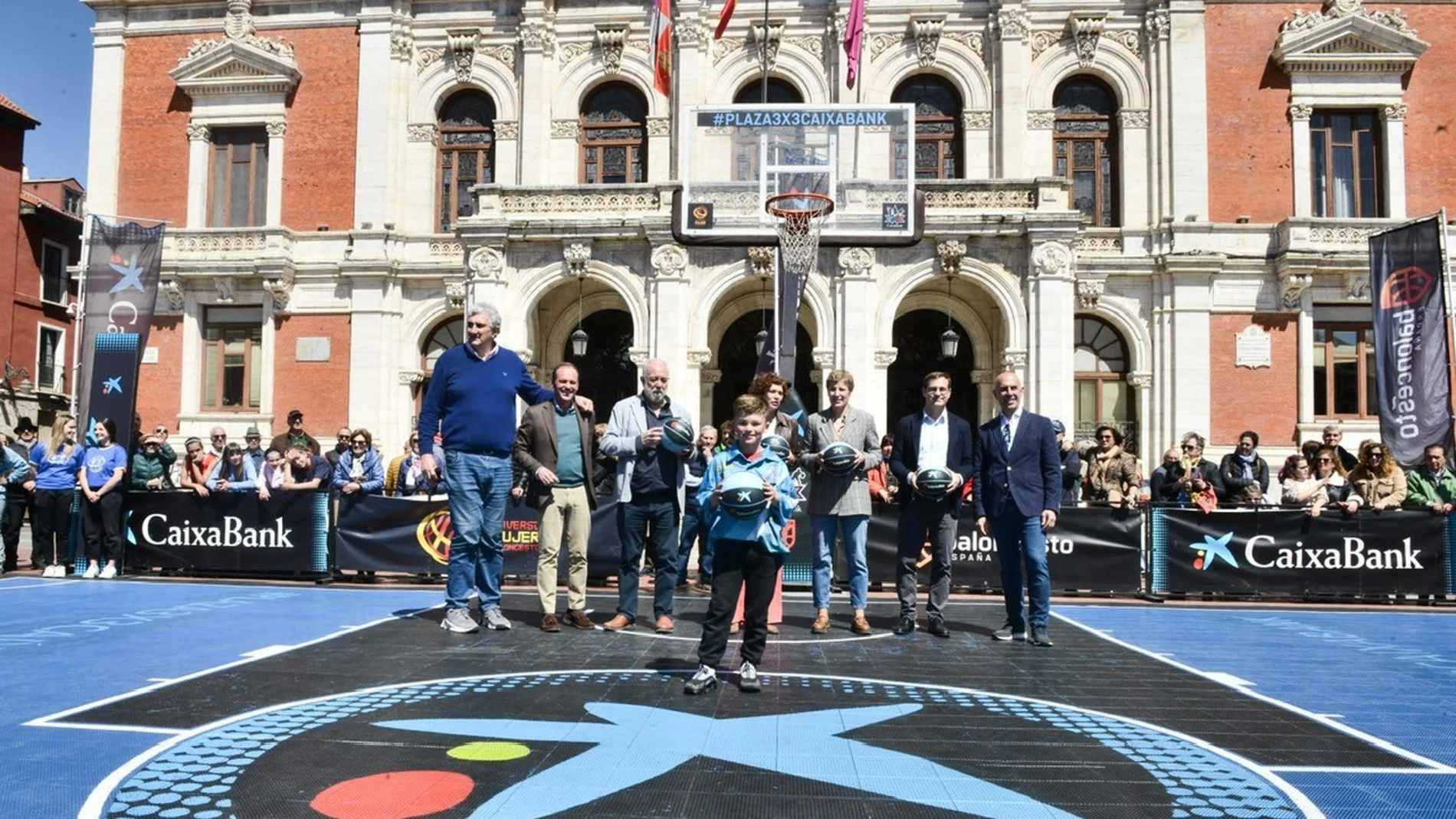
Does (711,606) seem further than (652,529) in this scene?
No

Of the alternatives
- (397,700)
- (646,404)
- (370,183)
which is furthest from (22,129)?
(397,700)

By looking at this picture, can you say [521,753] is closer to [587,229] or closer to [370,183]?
[587,229]

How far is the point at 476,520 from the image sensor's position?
7.84 meters

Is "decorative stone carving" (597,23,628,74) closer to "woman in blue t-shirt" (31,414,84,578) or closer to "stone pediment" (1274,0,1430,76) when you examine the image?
"stone pediment" (1274,0,1430,76)

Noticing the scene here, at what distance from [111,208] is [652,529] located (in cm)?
2433

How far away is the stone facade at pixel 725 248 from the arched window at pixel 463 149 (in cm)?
44

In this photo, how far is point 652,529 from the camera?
8.41 metres

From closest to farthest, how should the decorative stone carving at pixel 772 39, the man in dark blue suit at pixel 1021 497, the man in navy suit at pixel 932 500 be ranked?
the man in dark blue suit at pixel 1021 497, the man in navy suit at pixel 932 500, the decorative stone carving at pixel 772 39

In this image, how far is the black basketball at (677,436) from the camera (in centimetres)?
792

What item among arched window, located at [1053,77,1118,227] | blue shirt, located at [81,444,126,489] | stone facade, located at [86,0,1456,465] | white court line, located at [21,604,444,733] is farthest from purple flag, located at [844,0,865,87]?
white court line, located at [21,604,444,733]

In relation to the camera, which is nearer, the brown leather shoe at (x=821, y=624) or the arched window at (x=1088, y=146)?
the brown leather shoe at (x=821, y=624)

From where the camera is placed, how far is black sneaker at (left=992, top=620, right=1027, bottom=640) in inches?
317

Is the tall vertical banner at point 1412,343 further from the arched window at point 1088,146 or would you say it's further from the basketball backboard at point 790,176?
the arched window at point 1088,146

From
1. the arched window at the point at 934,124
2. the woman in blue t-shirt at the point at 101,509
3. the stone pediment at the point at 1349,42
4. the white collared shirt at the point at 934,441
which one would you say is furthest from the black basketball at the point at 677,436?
the stone pediment at the point at 1349,42
